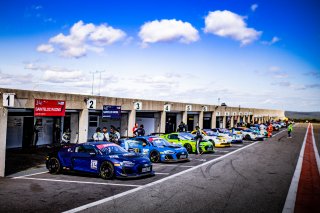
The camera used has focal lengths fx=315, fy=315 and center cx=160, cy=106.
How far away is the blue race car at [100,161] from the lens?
448 inches

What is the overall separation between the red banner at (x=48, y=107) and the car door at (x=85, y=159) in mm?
5512

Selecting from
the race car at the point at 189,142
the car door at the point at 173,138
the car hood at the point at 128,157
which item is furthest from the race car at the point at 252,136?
the car hood at the point at 128,157

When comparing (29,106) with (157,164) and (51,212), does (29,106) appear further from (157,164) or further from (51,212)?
(51,212)

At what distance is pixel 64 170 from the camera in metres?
13.6

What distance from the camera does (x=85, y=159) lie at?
39.9 feet

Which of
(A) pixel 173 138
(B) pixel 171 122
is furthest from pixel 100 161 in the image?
(B) pixel 171 122

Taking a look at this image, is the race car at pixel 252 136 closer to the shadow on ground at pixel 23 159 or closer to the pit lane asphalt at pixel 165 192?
the pit lane asphalt at pixel 165 192

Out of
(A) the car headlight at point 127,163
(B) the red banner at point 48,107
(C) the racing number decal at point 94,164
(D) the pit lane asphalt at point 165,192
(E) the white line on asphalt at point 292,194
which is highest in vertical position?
(B) the red banner at point 48,107

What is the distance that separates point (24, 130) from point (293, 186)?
1579 centimetres

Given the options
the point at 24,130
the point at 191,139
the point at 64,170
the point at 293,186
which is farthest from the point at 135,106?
the point at 293,186

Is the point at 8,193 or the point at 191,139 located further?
the point at 191,139

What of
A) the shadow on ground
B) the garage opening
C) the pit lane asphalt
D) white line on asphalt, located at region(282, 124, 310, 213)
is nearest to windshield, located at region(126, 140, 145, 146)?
the pit lane asphalt

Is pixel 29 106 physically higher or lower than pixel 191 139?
higher

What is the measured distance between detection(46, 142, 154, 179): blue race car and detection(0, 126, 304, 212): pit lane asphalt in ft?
1.03
